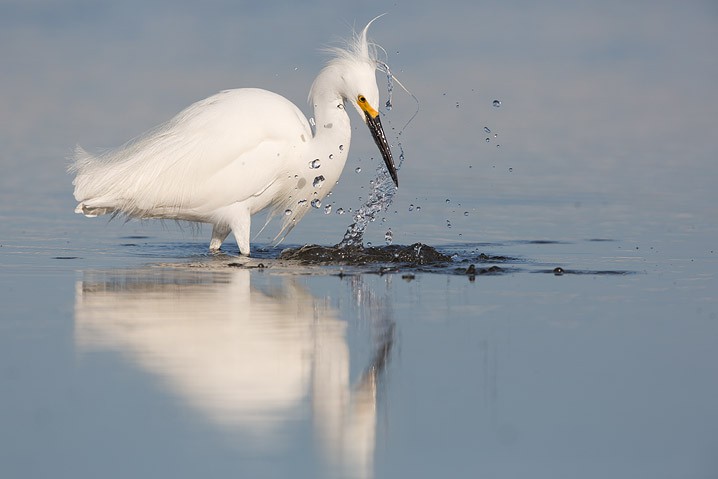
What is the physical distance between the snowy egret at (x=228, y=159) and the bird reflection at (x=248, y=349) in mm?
1445

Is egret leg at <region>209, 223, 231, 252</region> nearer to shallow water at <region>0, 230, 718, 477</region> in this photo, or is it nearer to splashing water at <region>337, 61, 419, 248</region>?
splashing water at <region>337, 61, 419, 248</region>

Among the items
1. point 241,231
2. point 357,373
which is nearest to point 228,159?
point 241,231

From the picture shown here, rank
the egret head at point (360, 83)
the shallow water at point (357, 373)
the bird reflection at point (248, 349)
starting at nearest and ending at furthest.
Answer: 1. the shallow water at point (357, 373)
2. the bird reflection at point (248, 349)
3. the egret head at point (360, 83)

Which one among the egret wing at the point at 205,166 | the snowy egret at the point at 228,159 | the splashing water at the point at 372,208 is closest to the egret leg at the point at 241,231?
the snowy egret at the point at 228,159

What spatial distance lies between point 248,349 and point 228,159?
356cm

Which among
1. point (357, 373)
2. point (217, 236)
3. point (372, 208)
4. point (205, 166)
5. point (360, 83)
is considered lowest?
point (357, 373)

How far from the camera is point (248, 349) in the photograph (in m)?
4.87

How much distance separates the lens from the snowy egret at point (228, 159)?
27.0ft

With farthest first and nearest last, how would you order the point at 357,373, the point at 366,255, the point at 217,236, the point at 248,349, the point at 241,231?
the point at 217,236 < the point at 241,231 < the point at 366,255 < the point at 248,349 < the point at 357,373

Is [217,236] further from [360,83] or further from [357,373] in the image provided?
[357,373]

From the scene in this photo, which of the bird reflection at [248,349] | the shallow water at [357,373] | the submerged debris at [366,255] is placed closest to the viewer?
the shallow water at [357,373]

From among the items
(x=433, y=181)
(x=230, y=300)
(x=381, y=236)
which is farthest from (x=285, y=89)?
(x=230, y=300)

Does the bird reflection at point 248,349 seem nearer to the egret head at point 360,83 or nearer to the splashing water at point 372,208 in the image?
the splashing water at point 372,208

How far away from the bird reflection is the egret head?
1906mm
